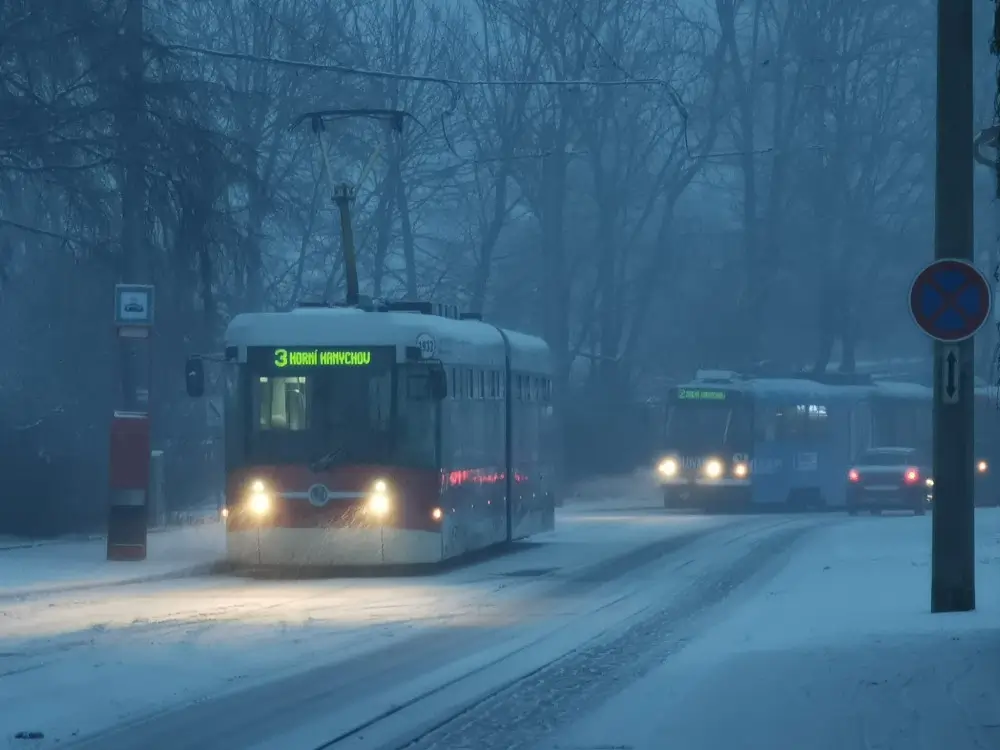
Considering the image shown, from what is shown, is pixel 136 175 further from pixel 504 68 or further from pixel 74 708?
pixel 504 68

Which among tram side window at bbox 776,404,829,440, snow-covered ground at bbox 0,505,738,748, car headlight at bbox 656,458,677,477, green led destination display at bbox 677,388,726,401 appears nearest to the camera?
snow-covered ground at bbox 0,505,738,748

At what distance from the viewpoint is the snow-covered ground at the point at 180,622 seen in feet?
40.3

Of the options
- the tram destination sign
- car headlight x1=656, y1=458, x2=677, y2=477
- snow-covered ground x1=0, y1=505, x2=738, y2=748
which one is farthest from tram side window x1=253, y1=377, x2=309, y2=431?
car headlight x1=656, y1=458, x2=677, y2=477

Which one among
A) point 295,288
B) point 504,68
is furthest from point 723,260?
point 295,288

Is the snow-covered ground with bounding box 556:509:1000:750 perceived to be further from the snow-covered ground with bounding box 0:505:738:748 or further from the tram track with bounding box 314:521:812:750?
the snow-covered ground with bounding box 0:505:738:748

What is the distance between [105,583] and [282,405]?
2996 millimetres

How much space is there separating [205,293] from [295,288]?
20778 mm

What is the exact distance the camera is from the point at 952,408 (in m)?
15.5

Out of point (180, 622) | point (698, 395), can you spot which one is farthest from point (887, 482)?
point (180, 622)

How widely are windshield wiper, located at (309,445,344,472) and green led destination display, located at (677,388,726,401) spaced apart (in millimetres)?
26621

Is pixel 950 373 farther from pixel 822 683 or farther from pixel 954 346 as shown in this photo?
pixel 822 683

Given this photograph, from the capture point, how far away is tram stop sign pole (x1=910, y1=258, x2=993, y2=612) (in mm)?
14891

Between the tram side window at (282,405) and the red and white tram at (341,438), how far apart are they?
11 mm

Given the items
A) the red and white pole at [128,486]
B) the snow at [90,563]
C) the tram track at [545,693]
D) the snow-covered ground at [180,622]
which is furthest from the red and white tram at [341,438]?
the tram track at [545,693]
